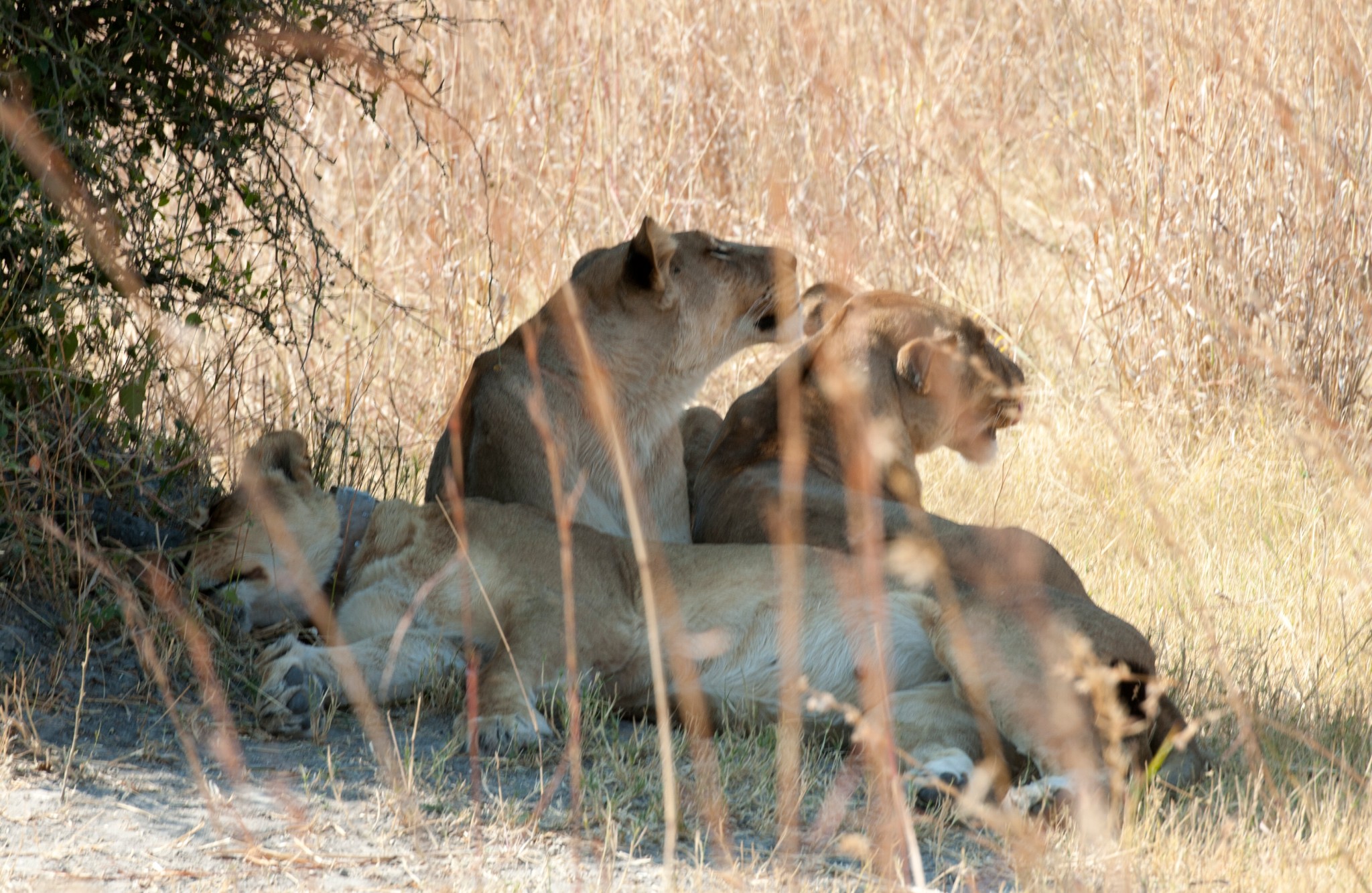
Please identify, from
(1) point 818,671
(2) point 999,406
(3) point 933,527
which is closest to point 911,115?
(2) point 999,406

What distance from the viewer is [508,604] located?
4.48m

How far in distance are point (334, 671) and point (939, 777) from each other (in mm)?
1660

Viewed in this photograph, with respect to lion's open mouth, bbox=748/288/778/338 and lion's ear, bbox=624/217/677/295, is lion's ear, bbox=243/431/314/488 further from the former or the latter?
lion's open mouth, bbox=748/288/778/338

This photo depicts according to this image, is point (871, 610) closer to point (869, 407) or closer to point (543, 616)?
point (543, 616)

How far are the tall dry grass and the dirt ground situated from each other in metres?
0.78

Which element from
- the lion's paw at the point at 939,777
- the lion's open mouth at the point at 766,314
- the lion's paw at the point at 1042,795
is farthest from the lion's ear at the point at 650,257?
the lion's paw at the point at 1042,795

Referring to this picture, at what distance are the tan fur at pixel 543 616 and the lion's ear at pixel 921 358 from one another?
1.04 meters

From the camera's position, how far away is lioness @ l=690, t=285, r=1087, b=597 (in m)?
5.33

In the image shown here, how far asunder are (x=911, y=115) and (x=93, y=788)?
6.41 m

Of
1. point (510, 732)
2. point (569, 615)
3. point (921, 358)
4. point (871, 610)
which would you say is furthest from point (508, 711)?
point (921, 358)

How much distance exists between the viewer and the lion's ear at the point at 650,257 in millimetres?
5207

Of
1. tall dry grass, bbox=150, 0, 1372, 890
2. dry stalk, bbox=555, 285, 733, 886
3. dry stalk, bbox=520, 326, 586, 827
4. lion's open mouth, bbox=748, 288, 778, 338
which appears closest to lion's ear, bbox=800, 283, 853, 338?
lion's open mouth, bbox=748, 288, 778, 338

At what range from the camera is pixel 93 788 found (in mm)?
3701

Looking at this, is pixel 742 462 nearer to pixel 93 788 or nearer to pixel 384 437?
pixel 384 437
